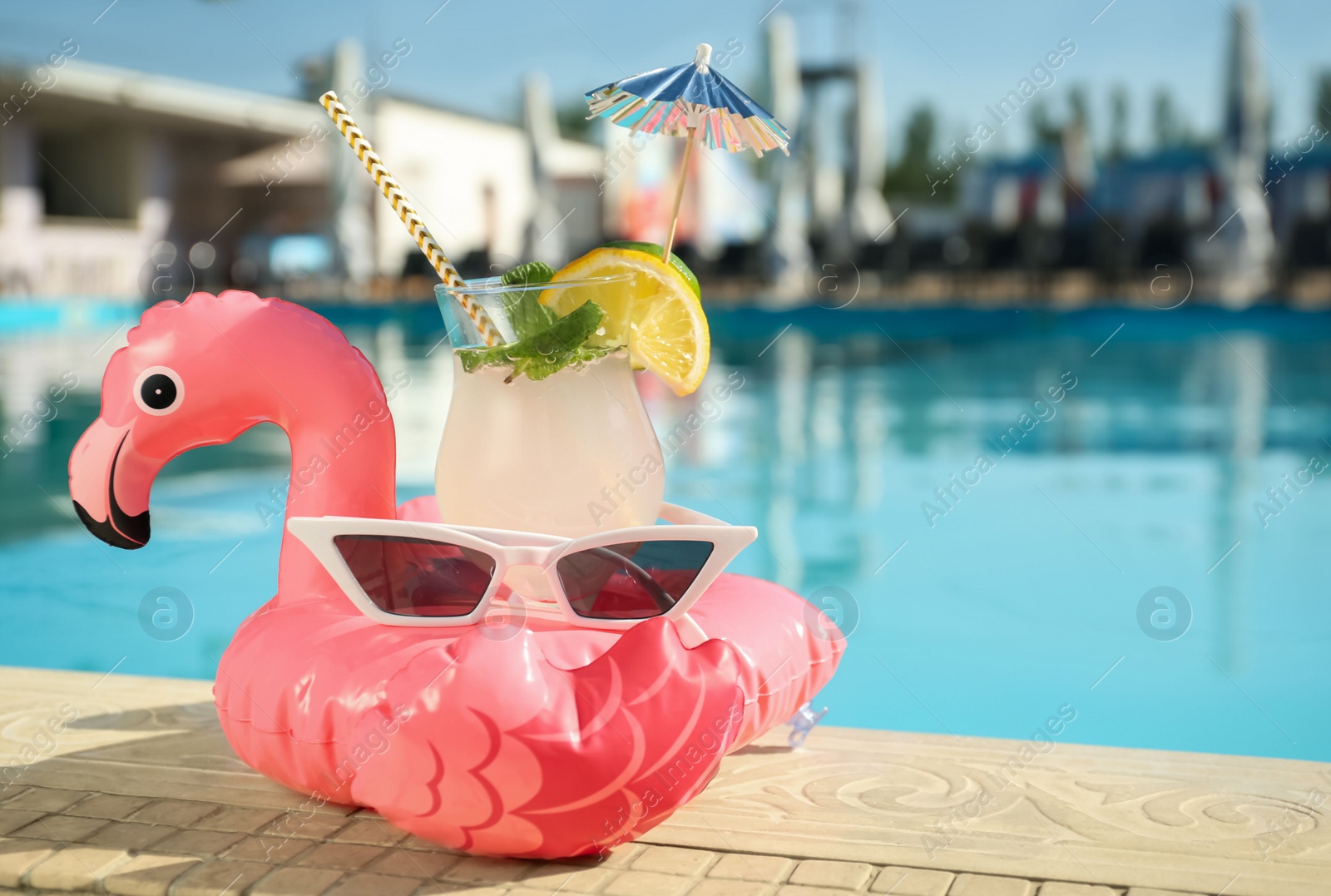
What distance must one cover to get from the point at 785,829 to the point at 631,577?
0.39m

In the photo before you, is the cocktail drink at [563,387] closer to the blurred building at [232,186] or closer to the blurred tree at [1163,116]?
the blurred building at [232,186]

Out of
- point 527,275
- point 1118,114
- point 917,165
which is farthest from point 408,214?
point 1118,114

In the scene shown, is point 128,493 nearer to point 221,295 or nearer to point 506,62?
point 221,295

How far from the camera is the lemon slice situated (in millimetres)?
1562

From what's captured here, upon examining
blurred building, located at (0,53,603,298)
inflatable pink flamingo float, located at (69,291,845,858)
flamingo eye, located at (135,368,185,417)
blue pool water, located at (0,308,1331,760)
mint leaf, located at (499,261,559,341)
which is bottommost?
blue pool water, located at (0,308,1331,760)

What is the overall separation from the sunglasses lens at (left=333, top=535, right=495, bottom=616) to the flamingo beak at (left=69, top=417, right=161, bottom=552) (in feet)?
1.25

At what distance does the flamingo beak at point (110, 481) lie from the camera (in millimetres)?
1589

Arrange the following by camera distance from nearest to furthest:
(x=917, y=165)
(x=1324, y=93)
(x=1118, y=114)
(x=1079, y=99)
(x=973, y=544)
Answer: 1. (x=973, y=544)
2. (x=917, y=165)
3. (x=1324, y=93)
4. (x=1079, y=99)
5. (x=1118, y=114)

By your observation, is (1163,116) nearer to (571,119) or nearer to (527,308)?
(571,119)

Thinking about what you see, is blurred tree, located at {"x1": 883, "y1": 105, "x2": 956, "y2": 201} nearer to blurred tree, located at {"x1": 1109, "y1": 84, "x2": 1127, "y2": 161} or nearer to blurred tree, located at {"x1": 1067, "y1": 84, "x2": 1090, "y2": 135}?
blurred tree, located at {"x1": 1067, "y1": 84, "x2": 1090, "y2": 135}

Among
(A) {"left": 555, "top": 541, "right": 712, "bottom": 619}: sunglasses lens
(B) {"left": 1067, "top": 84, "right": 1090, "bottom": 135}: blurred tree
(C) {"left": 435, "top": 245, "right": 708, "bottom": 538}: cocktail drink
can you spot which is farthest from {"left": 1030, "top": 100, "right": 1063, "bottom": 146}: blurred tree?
(A) {"left": 555, "top": 541, "right": 712, "bottom": 619}: sunglasses lens

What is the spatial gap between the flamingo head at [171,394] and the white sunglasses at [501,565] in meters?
0.26

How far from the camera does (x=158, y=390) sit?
62.3 inches

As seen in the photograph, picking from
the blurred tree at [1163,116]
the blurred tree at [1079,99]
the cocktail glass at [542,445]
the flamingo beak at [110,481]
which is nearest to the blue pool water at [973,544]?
the cocktail glass at [542,445]
